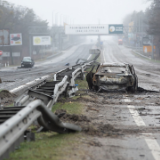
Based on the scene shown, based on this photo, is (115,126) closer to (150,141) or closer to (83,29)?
(150,141)

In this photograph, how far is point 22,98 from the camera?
8.15 m

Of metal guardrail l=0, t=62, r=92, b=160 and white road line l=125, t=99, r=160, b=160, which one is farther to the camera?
white road line l=125, t=99, r=160, b=160

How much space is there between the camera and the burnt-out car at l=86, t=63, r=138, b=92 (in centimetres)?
1400

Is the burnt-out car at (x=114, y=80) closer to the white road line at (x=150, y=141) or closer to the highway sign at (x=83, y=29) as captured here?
the white road line at (x=150, y=141)

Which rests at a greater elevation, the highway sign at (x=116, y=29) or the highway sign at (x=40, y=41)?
the highway sign at (x=116, y=29)

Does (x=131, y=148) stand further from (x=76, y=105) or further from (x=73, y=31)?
(x=73, y=31)

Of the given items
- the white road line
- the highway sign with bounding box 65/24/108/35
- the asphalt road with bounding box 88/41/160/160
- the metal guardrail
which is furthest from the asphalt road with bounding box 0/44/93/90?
the highway sign with bounding box 65/24/108/35

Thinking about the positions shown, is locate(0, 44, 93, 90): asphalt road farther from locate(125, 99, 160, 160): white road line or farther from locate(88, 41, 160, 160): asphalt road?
locate(125, 99, 160, 160): white road line

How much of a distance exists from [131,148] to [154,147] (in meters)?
0.39

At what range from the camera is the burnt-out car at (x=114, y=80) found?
14.0 meters

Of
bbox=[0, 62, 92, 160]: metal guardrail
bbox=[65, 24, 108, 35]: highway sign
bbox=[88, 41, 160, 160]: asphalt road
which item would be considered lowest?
→ bbox=[88, 41, 160, 160]: asphalt road

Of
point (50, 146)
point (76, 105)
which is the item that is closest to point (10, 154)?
point (50, 146)

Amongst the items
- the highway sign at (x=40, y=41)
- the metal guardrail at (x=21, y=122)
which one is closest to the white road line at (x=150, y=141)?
the metal guardrail at (x=21, y=122)

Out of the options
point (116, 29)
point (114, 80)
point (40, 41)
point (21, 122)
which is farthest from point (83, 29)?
point (21, 122)
